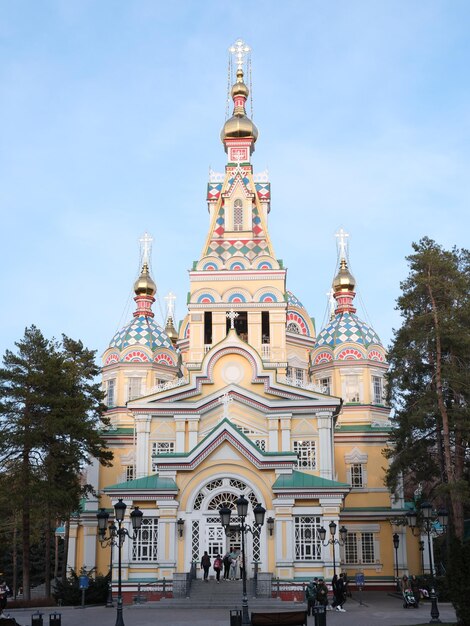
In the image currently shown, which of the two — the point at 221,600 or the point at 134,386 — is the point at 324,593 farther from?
the point at 134,386

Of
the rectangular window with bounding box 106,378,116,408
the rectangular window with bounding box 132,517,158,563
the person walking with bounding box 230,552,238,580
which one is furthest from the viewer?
the rectangular window with bounding box 106,378,116,408

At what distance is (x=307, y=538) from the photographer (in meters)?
31.9

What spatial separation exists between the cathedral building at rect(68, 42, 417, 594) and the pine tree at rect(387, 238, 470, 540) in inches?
115

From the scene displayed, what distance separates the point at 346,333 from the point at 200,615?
81.2 feet

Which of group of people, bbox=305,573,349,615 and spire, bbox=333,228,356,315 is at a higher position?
spire, bbox=333,228,356,315

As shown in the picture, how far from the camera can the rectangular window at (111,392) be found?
4675 centimetres

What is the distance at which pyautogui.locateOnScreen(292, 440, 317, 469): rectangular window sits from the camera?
1471 inches

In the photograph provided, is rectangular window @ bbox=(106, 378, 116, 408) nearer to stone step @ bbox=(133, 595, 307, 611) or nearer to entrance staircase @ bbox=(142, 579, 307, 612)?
entrance staircase @ bbox=(142, 579, 307, 612)

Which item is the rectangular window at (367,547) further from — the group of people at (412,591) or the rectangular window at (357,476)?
the group of people at (412,591)

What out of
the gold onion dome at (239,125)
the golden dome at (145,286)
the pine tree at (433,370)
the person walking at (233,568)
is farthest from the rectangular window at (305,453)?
the gold onion dome at (239,125)

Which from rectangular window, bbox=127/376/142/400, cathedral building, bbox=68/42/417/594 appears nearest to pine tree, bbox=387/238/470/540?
cathedral building, bbox=68/42/417/594

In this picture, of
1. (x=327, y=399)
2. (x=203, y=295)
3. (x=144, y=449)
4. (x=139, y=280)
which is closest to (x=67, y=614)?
A: (x=144, y=449)

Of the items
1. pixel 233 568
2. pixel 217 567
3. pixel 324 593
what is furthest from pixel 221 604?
pixel 324 593

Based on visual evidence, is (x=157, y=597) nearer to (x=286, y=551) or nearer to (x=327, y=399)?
(x=286, y=551)
